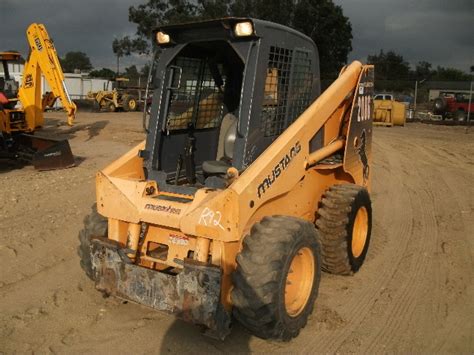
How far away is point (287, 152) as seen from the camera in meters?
3.87

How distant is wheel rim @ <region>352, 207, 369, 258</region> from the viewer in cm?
508

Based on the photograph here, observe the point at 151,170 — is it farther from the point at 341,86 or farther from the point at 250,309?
the point at 341,86

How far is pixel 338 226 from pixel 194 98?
190cm

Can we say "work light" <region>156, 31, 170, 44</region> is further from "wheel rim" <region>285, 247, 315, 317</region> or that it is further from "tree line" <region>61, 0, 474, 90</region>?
"tree line" <region>61, 0, 474, 90</region>

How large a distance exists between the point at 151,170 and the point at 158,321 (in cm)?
131

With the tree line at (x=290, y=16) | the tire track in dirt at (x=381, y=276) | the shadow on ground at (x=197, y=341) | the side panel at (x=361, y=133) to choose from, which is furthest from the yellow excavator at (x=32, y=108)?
the tree line at (x=290, y=16)

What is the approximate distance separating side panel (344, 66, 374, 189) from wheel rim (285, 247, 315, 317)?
1436mm

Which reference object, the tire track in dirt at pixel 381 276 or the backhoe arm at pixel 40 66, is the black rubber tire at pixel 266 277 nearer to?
the tire track in dirt at pixel 381 276

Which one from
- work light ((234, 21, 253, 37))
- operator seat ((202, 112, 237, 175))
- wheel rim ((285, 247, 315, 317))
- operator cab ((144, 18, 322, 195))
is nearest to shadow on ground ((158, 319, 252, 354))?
wheel rim ((285, 247, 315, 317))

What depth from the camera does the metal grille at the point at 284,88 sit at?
13.5 ft

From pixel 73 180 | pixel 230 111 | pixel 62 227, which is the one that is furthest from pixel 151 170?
pixel 73 180

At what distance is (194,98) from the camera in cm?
490

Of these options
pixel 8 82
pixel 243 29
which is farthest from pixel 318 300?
pixel 8 82

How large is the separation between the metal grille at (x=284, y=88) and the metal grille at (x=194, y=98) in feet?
3.12
